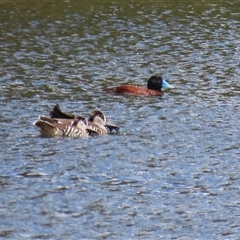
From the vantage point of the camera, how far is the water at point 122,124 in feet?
39.1

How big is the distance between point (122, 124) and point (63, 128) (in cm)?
141

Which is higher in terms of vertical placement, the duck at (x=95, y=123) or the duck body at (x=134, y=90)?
the duck at (x=95, y=123)

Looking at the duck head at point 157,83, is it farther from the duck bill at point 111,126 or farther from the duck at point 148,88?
the duck bill at point 111,126

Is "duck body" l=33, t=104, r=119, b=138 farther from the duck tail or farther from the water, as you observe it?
the water

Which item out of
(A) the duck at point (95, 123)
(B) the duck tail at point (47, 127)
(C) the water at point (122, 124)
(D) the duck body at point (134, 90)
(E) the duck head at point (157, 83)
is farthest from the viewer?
(E) the duck head at point (157, 83)

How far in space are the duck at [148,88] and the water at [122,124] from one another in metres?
0.22

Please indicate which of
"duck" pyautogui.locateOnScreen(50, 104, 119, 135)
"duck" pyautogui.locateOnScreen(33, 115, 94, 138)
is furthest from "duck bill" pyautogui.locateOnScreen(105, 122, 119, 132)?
"duck" pyautogui.locateOnScreen(33, 115, 94, 138)

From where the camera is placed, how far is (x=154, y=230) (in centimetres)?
1142

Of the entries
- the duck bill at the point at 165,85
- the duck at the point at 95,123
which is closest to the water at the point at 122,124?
the duck bill at the point at 165,85

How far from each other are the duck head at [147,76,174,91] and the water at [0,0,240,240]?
0.64ft

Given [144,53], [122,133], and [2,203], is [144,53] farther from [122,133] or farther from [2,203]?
[2,203]

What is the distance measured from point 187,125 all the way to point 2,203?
549cm

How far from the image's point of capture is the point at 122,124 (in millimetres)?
17219

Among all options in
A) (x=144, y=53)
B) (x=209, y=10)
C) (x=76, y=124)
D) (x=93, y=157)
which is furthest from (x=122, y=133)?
(x=209, y=10)
